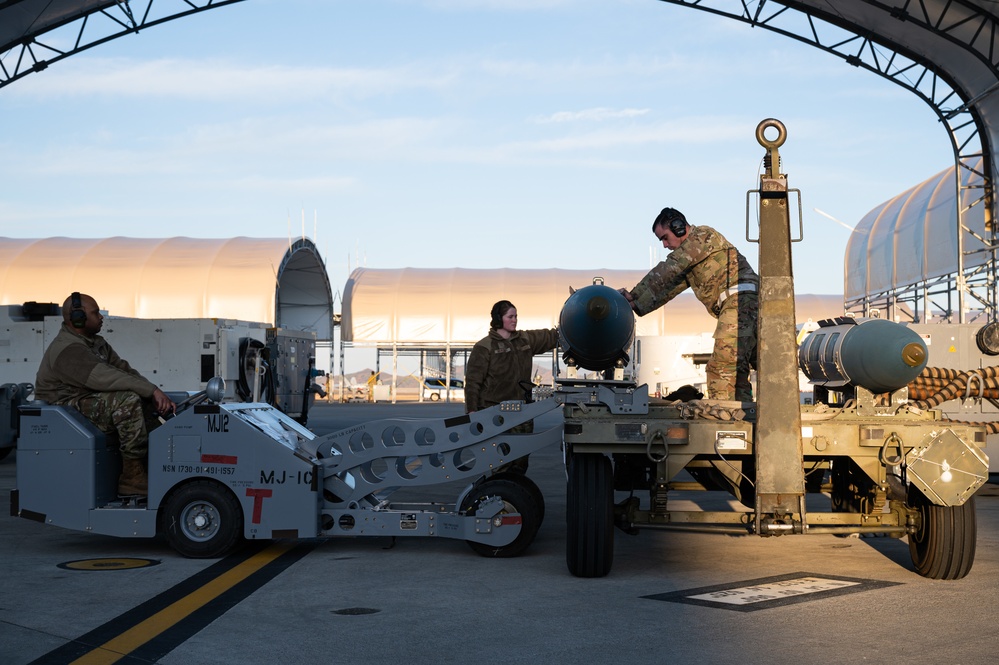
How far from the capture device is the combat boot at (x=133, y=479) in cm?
862

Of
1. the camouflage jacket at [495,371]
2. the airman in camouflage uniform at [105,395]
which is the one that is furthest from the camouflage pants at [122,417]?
the camouflage jacket at [495,371]

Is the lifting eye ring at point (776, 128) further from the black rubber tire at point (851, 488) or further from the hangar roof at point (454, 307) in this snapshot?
the hangar roof at point (454, 307)

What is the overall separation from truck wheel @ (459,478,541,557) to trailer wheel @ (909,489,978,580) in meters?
2.71

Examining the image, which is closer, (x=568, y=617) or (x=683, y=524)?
(x=568, y=617)

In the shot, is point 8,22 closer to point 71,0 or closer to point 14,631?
point 71,0

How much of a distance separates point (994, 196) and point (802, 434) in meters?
20.5

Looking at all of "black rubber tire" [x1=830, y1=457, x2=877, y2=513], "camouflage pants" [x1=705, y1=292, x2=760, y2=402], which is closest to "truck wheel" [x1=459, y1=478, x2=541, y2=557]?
"camouflage pants" [x1=705, y1=292, x2=760, y2=402]

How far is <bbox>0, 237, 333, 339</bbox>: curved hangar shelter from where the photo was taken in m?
43.7

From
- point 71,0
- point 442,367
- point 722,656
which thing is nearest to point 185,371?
point 71,0

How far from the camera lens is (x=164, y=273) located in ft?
150

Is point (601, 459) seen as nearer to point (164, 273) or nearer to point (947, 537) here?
point (947, 537)

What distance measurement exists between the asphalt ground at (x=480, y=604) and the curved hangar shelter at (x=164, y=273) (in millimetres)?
35020

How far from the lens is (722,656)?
5332 mm

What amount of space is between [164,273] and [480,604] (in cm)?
4161
